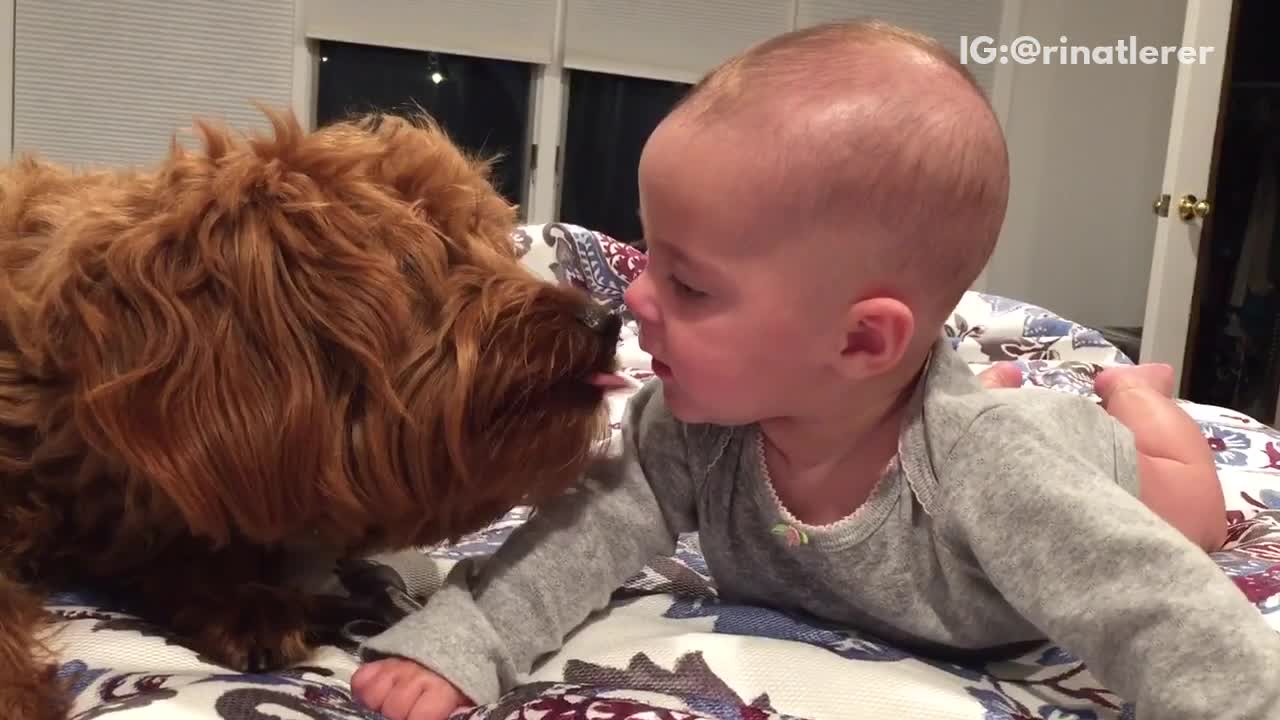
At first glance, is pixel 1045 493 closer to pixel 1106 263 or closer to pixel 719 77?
pixel 719 77

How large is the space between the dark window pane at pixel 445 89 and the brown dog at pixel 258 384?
345 centimetres

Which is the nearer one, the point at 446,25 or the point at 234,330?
the point at 234,330

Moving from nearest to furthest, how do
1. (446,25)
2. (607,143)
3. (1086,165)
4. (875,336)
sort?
(875,336), (446,25), (607,143), (1086,165)

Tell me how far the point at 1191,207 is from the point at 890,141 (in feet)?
9.97

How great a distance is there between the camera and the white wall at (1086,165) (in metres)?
4.80

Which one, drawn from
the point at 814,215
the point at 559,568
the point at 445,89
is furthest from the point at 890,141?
the point at 445,89

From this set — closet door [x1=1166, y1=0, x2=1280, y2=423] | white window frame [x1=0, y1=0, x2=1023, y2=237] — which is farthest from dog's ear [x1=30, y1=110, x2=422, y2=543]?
closet door [x1=1166, y1=0, x2=1280, y2=423]

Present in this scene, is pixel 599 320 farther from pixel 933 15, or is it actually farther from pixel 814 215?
pixel 933 15

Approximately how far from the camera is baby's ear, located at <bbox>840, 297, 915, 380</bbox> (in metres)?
0.92

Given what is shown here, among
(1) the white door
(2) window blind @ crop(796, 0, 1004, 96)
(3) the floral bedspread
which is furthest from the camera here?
(2) window blind @ crop(796, 0, 1004, 96)

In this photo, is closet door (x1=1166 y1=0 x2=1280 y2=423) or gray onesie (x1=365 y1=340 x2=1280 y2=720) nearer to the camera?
gray onesie (x1=365 y1=340 x2=1280 y2=720)

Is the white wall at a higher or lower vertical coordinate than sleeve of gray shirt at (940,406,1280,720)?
→ higher

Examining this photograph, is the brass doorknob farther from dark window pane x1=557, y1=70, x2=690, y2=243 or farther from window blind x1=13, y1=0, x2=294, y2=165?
window blind x1=13, y1=0, x2=294, y2=165

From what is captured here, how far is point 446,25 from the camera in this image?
4.26 m
